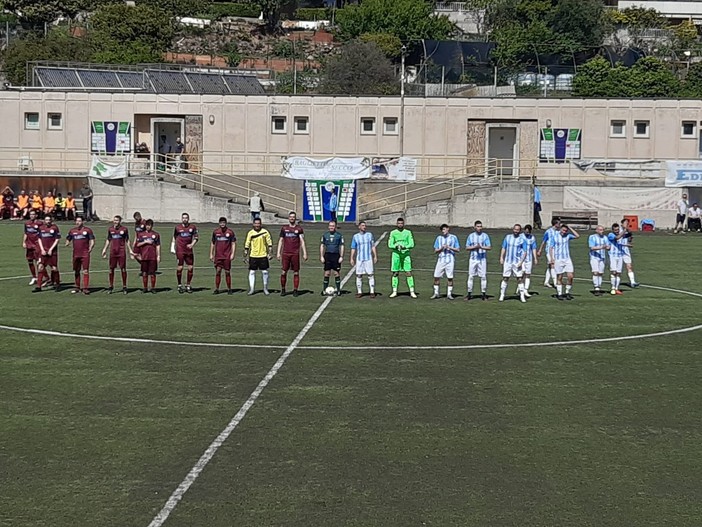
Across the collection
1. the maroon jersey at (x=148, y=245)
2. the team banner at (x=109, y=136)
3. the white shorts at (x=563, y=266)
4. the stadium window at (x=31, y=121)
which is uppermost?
the stadium window at (x=31, y=121)

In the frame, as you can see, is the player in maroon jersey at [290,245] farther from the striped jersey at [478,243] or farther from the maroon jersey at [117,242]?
the striped jersey at [478,243]

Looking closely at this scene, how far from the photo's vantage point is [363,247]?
1029 inches

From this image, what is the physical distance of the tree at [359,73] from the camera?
9056 centimetres

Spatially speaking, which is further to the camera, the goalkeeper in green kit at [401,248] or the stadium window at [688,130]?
the stadium window at [688,130]

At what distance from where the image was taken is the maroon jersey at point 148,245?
25.9 metres

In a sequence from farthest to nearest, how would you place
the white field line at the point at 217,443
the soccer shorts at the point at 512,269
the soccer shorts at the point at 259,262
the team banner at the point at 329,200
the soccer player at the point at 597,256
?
the team banner at the point at 329,200, the soccer player at the point at 597,256, the soccer shorts at the point at 259,262, the soccer shorts at the point at 512,269, the white field line at the point at 217,443

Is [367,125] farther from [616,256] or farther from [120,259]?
[120,259]

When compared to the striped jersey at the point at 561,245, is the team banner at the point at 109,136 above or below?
above

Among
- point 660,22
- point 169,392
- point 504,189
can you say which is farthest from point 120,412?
point 660,22

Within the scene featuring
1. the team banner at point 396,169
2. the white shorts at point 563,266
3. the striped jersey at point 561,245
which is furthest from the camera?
the team banner at point 396,169

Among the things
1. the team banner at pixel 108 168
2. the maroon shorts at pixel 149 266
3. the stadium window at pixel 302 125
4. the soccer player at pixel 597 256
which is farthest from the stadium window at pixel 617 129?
the maroon shorts at pixel 149 266

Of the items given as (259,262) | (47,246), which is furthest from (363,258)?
(47,246)

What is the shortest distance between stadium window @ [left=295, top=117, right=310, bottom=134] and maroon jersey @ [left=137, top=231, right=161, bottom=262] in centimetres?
2888

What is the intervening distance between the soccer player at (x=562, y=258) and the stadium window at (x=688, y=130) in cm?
2943
